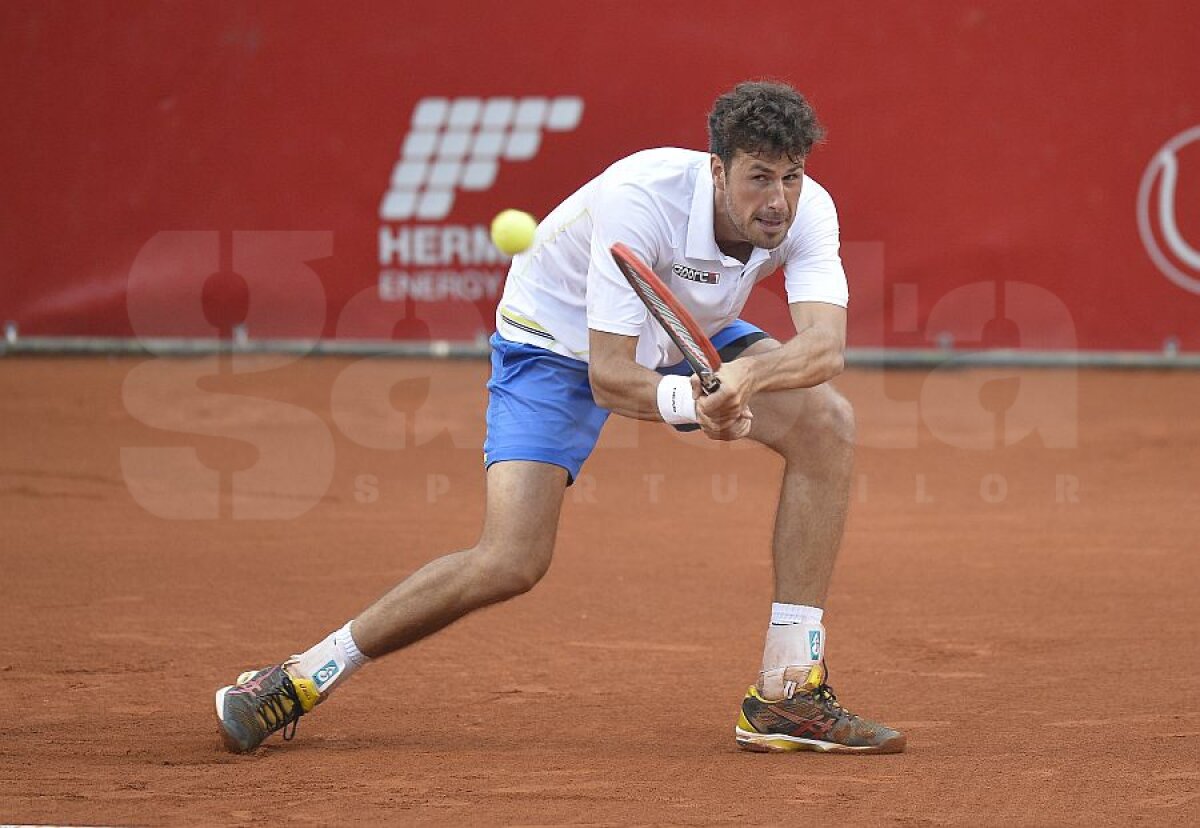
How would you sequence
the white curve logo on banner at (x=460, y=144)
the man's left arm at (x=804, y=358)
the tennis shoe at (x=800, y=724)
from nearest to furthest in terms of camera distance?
the man's left arm at (x=804, y=358)
the tennis shoe at (x=800, y=724)
the white curve logo on banner at (x=460, y=144)

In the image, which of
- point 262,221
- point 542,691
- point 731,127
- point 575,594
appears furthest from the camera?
point 262,221

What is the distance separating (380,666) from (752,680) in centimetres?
102

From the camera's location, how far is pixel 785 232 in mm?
3824

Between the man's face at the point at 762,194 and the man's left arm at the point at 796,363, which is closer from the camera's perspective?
the man's left arm at the point at 796,363

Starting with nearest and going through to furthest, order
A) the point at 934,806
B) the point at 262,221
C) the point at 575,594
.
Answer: the point at 934,806, the point at 575,594, the point at 262,221

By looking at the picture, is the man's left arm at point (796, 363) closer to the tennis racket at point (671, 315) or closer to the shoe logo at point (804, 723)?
the tennis racket at point (671, 315)

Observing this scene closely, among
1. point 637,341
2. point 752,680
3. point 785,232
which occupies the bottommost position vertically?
point 752,680

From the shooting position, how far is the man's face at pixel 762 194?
3734 mm

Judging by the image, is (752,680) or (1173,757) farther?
(752,680)

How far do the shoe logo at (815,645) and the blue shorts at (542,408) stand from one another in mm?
567

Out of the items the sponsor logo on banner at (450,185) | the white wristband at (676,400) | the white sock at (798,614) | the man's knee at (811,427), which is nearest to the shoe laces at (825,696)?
the white sock at (798,614)

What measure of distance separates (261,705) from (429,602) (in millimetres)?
434

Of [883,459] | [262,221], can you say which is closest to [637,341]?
[883,459]

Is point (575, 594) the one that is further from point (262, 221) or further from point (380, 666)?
point (262, 221)
